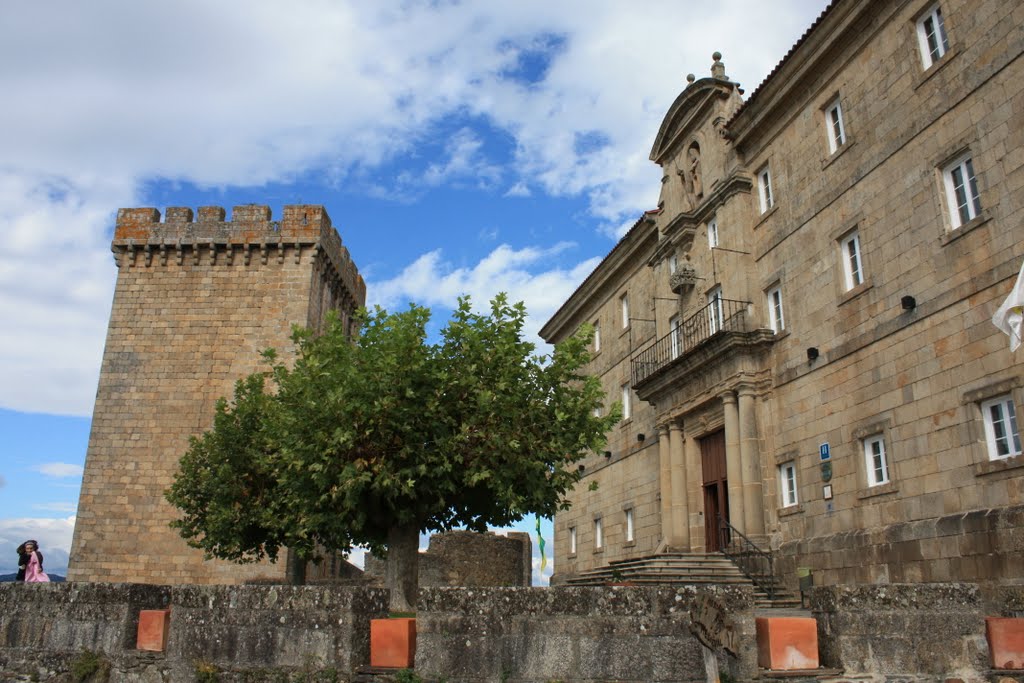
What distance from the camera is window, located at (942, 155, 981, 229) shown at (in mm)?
14148

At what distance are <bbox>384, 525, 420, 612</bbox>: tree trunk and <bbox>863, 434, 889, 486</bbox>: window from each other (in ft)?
30.8

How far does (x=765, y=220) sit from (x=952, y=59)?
650 centimetres

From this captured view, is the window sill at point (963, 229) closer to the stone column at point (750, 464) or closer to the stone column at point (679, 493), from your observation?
the stone column at point (750, 464)

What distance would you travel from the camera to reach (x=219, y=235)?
103 feet

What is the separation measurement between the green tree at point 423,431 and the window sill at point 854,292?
536 cm

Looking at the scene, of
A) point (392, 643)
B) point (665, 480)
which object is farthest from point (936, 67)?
point (392, 643)

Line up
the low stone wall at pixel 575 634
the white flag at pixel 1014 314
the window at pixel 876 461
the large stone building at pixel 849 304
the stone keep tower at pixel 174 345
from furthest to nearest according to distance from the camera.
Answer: the stone keep tower at pixel 174 345 → the window at pixel 876 461 → the large stone building at pixel 849 304 → the white flag at pixel 1014 314 → the low stone wall at pixel 575 634

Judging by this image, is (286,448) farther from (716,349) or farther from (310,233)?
(310,233)

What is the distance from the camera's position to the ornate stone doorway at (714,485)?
69.9ft

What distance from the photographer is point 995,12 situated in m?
13.8

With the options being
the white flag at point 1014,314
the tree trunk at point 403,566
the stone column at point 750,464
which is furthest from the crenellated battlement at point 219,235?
the white flag at point 1014,314

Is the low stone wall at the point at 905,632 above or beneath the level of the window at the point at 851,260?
beneath

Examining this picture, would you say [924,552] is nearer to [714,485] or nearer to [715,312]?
[714,485]

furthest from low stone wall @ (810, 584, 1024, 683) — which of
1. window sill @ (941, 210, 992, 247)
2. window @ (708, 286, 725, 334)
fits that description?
window @ (708, 286, 725, 334)
